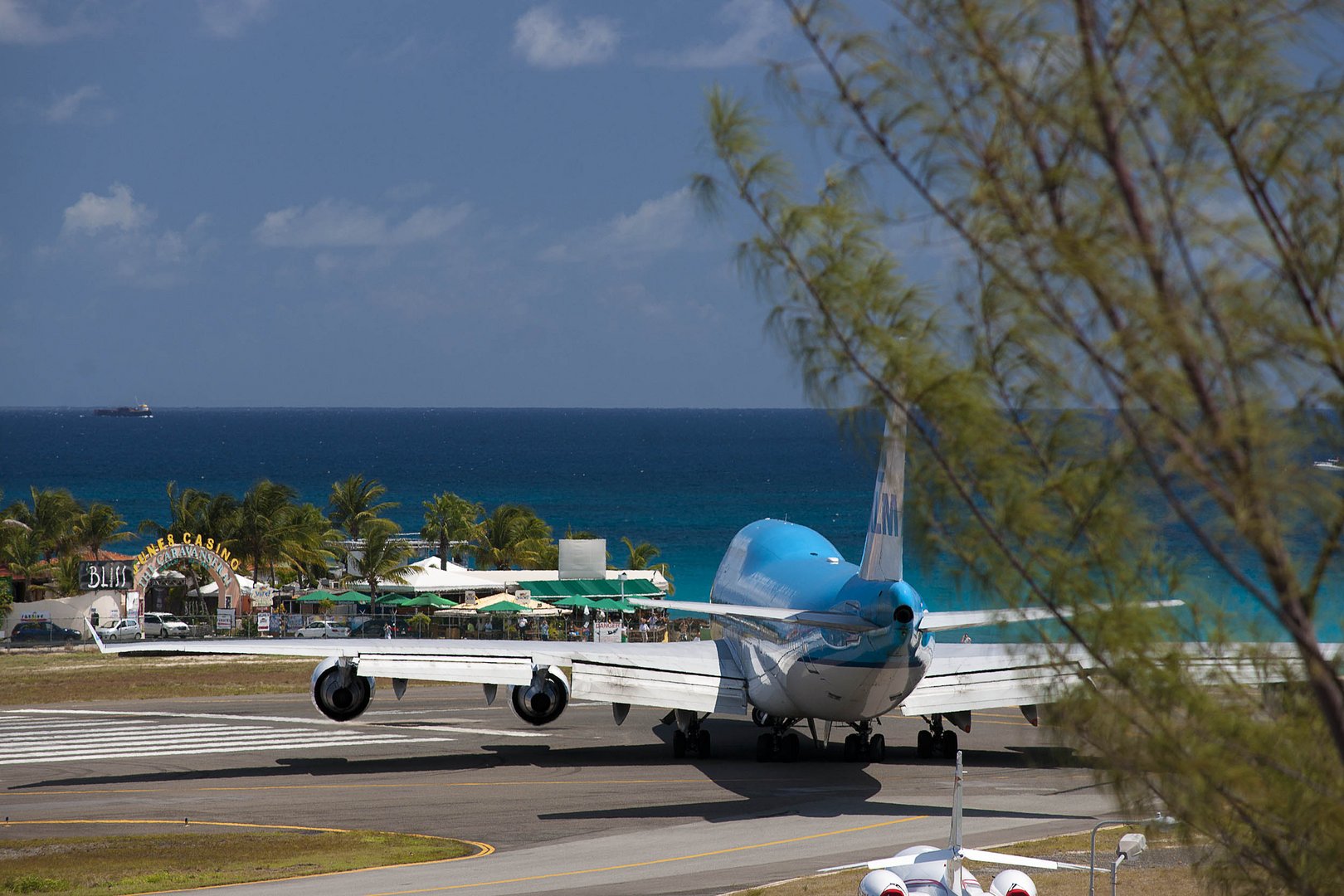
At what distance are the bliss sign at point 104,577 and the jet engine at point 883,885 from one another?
58.7 m

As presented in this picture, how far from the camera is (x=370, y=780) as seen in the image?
33.0 meters

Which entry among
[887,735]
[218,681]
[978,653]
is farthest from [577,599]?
[978,653]

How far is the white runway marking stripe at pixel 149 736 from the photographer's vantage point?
37.2 m

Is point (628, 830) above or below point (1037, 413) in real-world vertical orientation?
below

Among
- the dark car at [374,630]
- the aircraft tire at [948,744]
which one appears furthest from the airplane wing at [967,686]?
the dark car at [374,630]

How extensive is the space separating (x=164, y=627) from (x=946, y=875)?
178 ft

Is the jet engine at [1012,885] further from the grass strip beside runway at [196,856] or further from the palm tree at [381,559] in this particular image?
the palm tree at [381,559]

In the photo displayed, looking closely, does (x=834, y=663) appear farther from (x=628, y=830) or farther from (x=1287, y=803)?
(x=1287, y=803)

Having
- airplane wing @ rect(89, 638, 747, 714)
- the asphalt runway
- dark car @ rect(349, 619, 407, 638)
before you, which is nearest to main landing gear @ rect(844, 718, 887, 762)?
the asphalt runway

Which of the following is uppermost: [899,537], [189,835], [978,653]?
[899,537]

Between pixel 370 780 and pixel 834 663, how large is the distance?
11186 millimetres

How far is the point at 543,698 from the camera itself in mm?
32938

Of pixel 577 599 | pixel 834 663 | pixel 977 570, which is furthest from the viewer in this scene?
pixel 577 599

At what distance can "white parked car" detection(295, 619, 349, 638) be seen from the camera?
65188mm
